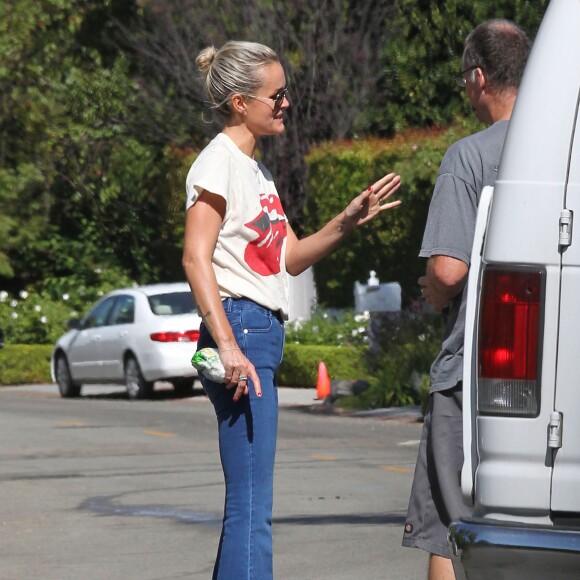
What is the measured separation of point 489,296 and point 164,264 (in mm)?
27497

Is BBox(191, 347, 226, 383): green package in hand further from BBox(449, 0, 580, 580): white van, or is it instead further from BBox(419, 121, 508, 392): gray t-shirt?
BBox(449, 0, 580, 580): white van

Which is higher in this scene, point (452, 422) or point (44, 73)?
point (44, 73)

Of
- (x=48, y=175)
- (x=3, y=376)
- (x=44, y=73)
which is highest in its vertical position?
(x=44, y=73)

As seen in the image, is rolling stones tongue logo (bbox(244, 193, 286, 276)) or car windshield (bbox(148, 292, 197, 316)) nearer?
rolling stones tongue logo (bbox(244, 193, 286, 276))

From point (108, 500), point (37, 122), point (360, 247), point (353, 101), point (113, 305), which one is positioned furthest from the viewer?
point (37, 122)

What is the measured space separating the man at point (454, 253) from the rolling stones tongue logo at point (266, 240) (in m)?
0.48

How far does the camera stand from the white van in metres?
3.54

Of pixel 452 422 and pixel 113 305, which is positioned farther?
pixel 113 305

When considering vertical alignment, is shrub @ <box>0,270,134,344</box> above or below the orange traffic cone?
above

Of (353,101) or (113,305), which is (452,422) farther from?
(353,101)

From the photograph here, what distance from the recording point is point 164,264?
1220 inches

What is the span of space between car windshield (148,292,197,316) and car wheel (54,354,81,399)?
6.57 ft

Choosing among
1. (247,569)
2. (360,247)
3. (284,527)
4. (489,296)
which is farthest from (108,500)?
(360,247)

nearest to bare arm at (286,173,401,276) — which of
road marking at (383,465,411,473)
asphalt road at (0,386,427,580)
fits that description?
asphalt road at (0,386,427,580)
